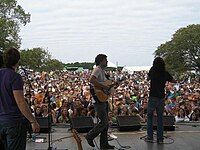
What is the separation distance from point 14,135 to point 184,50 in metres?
47.9

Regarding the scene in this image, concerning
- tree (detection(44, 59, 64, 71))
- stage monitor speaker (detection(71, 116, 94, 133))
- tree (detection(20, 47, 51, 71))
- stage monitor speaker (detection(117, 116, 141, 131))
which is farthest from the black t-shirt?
tree (detection(44, 59, 64, 71))

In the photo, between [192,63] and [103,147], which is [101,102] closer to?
[103,147]

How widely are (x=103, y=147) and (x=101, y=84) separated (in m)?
1.11

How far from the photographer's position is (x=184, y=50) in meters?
50.6

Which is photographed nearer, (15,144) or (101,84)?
(15,144)

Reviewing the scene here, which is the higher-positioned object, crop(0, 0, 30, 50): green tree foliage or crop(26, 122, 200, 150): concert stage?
crop(0, 0, 30, 50): green tree foliage

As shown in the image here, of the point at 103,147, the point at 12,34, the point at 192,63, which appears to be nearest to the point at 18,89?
the point at 103,147

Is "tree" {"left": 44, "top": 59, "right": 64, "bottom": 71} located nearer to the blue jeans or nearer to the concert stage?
the concert stage

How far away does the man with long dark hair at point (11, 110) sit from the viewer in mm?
4207

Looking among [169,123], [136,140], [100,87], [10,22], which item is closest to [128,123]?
[169,123]

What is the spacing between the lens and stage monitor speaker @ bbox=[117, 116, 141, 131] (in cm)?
895

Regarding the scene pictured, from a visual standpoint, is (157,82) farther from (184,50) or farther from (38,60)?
(184,50)

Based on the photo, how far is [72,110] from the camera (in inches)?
492

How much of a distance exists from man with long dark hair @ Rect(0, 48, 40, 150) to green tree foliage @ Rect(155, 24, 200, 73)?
150ft
